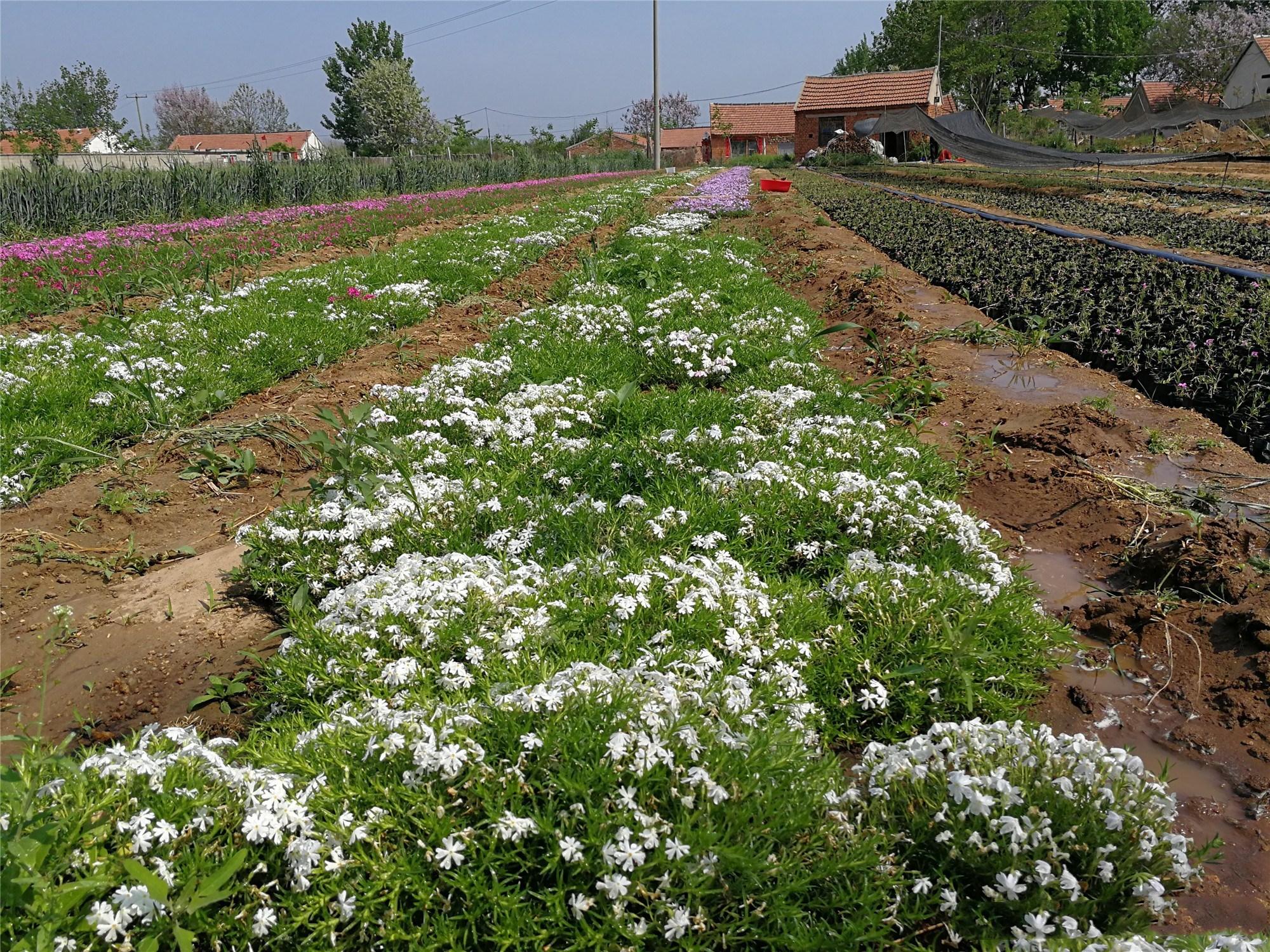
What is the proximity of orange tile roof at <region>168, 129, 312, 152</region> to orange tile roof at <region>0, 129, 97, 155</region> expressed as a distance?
13.4 metres

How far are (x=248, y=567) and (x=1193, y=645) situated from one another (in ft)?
15.4

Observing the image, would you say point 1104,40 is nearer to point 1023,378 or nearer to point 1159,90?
point 1159,90

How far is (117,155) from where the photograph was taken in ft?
108

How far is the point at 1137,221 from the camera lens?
17.0m

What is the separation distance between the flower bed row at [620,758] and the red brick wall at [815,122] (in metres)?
69.2

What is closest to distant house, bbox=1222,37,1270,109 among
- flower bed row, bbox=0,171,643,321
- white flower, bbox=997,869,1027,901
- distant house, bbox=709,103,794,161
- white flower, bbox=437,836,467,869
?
distant house, bbox=709,103,794,161

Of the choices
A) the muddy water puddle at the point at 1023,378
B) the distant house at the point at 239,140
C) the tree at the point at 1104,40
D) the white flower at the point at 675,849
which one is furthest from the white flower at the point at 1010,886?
the tree at the point at 1104,40

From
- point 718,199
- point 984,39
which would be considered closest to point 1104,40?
point 984,39

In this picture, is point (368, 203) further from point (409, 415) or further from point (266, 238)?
point (409, 415)

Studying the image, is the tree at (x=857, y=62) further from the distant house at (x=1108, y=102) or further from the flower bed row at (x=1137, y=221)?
the flower bed row at (x=1137, y=221)

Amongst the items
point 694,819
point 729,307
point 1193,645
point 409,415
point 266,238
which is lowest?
point 1193,645

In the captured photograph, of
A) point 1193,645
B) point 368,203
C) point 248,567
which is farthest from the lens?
point 368,203

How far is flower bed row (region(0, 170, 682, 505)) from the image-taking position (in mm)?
5535

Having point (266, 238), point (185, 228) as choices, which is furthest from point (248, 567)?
point (185, 228)
